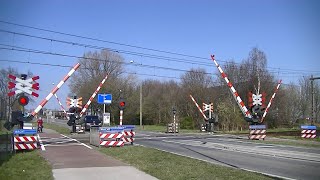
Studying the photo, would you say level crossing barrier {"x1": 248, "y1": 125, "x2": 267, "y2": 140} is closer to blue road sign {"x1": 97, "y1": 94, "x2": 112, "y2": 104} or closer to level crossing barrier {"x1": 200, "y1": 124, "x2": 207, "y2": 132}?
level crossing barrier {"x1": 200, "y1": 124, "x2": 207, "y2": 132}

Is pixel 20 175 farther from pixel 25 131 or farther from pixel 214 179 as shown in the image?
pixel 25 131

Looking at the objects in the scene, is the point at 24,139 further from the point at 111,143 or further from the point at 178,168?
the point at 178,168

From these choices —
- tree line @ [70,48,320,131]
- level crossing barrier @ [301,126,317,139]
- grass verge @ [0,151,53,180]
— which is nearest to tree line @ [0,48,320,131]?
tree line @ [70,48,320,131]

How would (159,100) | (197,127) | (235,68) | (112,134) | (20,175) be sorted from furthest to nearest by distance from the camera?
(159,100), (235,68), (197,127), (112,134), (20,175)

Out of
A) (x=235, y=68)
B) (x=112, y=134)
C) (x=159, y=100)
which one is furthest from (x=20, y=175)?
(x=159, y=100)

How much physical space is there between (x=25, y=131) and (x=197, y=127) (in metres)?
41.1

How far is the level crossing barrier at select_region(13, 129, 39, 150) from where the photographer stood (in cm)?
1836

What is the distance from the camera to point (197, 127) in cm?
5775

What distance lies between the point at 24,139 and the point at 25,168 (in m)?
6.29

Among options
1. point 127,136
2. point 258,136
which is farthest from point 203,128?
point 127,136

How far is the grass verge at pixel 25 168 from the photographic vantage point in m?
10.9

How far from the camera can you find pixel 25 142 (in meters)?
18.6

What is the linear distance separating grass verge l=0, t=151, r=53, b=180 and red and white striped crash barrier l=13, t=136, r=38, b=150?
2.75m

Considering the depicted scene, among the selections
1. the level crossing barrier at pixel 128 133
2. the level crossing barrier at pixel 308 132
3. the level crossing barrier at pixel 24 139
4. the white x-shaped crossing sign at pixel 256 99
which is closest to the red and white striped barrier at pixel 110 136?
the level crossing barrier at pixel 128 133
